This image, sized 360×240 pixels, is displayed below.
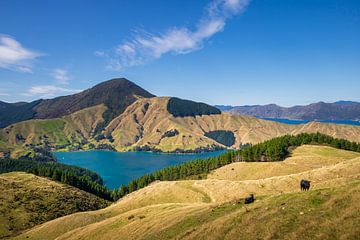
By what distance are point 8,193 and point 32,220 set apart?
24.0 metres

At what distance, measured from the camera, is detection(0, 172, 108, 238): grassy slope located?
91481mm

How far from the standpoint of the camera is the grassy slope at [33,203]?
9148 cm

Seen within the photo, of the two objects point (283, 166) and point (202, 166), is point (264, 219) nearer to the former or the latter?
point (283, 166)

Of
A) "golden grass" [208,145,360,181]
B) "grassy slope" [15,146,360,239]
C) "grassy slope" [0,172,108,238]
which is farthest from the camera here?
"golden grass" [208,145,360,181]

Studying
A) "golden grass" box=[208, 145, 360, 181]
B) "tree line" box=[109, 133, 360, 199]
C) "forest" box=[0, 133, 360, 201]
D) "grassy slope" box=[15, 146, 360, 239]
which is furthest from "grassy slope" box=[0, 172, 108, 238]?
"golden grass" box=[208, 145, 360, 181]

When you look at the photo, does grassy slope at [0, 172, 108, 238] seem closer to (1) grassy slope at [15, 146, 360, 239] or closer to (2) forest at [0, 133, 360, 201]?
(1) grassy slope at [15, 146, 360, 239]

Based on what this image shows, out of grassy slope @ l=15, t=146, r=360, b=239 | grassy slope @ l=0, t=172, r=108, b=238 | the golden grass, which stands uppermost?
grassy slope @ l=15, t=146, r=360, b=239

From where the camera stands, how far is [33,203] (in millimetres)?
105188

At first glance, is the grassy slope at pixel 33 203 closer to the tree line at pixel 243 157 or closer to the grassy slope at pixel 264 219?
the grassy slope at pixel 264 219

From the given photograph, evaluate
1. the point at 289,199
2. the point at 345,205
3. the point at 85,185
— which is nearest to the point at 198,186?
the point at 289,199

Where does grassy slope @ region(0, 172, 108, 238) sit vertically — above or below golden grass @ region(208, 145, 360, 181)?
below

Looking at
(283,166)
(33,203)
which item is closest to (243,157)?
(283,166)

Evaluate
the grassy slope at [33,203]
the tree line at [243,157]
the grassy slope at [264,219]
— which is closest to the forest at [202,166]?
the tree line at [243,157]

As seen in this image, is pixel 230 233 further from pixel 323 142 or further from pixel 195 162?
pixel 323 142
